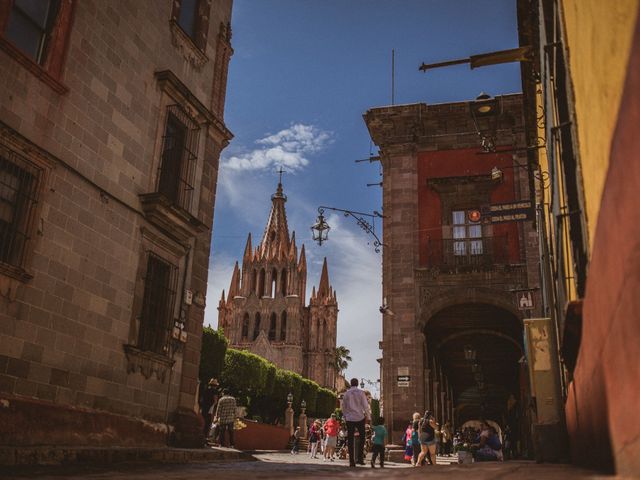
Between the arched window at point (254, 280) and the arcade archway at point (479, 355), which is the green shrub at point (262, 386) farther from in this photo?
the arched window at point (254, 280)

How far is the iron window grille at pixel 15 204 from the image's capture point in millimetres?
8773

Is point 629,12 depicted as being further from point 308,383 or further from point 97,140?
point 308,383

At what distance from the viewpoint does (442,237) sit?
909 inches

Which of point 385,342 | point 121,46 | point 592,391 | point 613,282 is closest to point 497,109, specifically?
point 121,46

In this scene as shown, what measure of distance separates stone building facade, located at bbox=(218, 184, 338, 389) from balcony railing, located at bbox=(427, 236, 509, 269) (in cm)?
6928

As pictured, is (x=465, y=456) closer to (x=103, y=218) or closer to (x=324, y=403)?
(x=103, y=218)

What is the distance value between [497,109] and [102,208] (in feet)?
25.4

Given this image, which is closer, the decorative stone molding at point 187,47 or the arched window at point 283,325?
the decorative stone molding at point 187,47

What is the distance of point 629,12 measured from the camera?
237 cm

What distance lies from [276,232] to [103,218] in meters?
87.5

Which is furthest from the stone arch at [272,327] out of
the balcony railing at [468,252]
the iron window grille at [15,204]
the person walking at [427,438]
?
the iron window grille at [15,204]

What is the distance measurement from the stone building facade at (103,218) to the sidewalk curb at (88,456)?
2.84 feet

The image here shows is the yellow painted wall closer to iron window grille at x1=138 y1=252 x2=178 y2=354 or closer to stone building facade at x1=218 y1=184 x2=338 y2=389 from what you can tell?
iron window grille at x1=138 y1=252 x2=178 y2=354

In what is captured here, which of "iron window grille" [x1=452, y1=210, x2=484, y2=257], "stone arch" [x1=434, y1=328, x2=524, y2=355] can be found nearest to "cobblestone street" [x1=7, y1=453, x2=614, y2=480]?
"iron window grille" [x1=452, y1=210, x2=484, y2=257]
